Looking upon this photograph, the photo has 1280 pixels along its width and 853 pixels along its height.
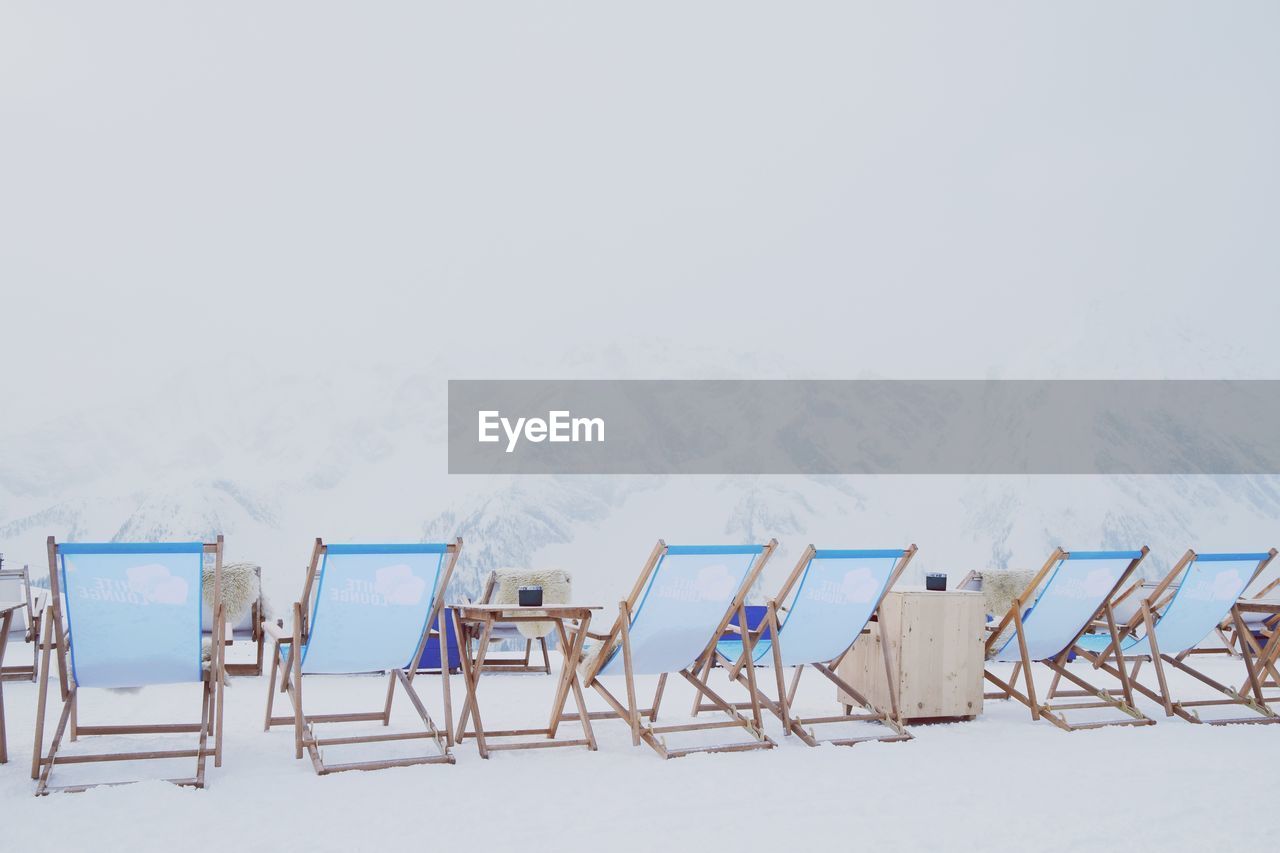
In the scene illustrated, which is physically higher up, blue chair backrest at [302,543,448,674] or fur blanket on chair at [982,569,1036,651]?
blue chair backrest at [302,543,448,674]

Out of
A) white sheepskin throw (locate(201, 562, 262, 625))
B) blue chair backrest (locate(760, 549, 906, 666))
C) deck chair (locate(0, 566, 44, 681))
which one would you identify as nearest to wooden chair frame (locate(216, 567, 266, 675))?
white sheepskin throw (locate(201, 562, 262, 625))

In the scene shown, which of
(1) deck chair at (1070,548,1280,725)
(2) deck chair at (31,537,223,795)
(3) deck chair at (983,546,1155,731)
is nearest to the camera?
(2) deck chair at (31,537,223,795)

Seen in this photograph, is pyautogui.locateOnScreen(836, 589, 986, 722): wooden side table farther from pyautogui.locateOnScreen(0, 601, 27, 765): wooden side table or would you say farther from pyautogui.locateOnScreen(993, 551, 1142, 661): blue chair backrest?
pyautogui.locateOnScreen(0, 601, 27, 765): wooden side table

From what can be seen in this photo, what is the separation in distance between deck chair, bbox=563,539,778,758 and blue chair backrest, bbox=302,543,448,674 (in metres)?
0.64

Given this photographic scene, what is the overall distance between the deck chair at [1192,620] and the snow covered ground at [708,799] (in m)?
0.42

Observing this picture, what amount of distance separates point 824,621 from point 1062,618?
44.8 inches

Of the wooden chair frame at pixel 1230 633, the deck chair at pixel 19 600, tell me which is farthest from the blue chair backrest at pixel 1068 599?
the deck chair at pixel 19 600

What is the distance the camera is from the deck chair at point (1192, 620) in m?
4.36

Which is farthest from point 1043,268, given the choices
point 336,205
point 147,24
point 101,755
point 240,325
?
point 101,755

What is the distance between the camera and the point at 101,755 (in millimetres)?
3186

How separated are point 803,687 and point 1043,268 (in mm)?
10800

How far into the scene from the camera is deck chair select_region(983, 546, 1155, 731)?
4207 mm

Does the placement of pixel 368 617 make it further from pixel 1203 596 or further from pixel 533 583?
pixel 1203 596

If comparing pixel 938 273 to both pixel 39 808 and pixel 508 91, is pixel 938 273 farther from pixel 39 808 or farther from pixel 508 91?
pixel 39 808
